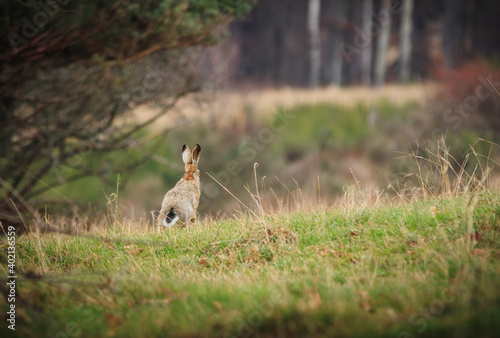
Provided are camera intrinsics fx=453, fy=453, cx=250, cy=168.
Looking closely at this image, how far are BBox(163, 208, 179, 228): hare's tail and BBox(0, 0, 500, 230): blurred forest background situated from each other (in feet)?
2.92

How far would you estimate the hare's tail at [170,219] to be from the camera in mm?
6047

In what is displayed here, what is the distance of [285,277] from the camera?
169 inches

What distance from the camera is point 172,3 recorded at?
24.7 feet

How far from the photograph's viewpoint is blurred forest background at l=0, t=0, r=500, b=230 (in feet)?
24.1

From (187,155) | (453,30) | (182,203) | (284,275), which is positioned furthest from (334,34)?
(284,275)

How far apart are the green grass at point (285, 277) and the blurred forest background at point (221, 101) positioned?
0.74m

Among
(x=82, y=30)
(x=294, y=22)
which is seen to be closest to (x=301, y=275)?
(x=82, y=30)

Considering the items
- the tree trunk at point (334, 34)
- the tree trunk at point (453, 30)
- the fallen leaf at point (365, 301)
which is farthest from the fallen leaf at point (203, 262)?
the tree trunk at point (334, 34)

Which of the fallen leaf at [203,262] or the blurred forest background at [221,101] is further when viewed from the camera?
the blurred forest background at [221,101]

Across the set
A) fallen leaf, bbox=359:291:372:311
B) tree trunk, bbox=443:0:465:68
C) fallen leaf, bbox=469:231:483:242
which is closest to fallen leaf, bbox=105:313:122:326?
fallen leaf, bbox=359:291:372:311

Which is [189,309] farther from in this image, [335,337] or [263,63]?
[263,63]

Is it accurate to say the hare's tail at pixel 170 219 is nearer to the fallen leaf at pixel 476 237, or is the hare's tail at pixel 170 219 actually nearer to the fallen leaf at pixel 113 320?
the fallen leaf at pixel 113 320

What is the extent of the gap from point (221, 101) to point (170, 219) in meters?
14.8

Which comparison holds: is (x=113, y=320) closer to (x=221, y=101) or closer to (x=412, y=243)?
(x=412, y=243)
